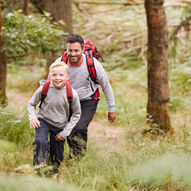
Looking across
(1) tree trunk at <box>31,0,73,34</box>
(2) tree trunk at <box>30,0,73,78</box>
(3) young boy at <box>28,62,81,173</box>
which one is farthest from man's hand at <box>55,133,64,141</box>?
(1) tree trunk at <box>31,0,73,34</box>

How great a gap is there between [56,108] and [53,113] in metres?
0.09

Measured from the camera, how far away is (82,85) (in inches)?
178

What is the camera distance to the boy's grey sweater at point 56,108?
3.94 m

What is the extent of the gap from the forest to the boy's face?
2.68 ft

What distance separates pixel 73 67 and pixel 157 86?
3.04 metres

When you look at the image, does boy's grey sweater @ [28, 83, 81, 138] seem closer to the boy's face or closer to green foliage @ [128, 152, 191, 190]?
the boy's face

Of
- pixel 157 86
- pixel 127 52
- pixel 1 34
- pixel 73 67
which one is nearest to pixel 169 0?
pixel 127 52

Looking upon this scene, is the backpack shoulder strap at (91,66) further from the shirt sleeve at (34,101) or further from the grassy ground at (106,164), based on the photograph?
the grassy ground at (106,164)

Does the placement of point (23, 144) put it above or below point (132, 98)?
above

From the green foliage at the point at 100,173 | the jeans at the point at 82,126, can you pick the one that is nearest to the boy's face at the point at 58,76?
the jeans at the point at 82,126

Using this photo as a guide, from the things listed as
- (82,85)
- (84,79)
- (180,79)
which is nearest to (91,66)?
(84,79)

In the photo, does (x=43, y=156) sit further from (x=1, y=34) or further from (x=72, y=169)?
(x=1, y=34)

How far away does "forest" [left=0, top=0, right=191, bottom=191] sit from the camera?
294cm

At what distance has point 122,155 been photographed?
3928mm
